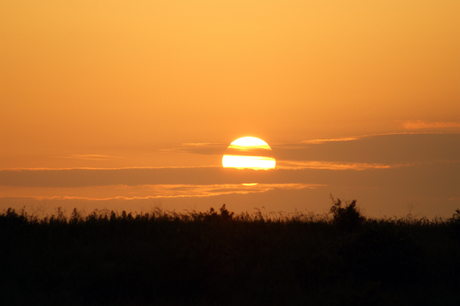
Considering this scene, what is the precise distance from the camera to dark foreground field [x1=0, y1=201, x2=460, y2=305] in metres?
11.4

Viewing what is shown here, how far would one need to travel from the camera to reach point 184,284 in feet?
40.3

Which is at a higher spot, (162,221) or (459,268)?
(162,221)

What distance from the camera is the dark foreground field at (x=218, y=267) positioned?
37.3ft

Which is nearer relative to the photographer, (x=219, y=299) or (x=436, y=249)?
(x=219, y=299)

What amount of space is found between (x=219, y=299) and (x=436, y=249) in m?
8.82

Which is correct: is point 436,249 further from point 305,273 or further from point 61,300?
point 61,300

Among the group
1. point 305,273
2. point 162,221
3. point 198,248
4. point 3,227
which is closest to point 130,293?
point 198,248

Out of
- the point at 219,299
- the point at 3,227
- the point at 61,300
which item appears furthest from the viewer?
the point at 3,227

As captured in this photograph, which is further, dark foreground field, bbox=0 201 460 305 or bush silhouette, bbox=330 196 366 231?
bush silhouette, bbox=330 196 366 231

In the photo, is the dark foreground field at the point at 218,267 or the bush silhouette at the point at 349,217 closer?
the dark foreground field at the point at 218,267

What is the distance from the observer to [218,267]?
12883 millimetres

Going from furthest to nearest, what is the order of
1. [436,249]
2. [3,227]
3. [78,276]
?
[3,227] → [436,249] → [78,276]

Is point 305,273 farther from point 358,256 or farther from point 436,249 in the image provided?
point 436,249

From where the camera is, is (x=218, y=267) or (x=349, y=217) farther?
(x=349, y=217)
